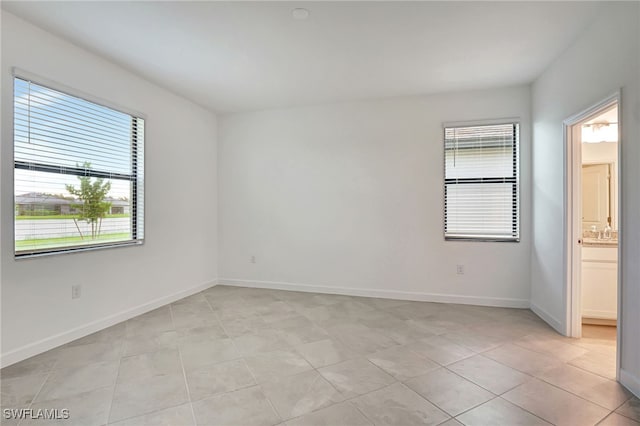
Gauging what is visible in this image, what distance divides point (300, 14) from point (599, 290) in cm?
404

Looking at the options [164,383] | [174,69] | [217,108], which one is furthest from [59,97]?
[164,383]

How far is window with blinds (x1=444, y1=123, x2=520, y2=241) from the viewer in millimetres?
4039

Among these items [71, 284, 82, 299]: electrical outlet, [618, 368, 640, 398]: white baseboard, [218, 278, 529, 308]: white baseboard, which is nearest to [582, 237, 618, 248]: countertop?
[218, 278, 529, 308]: white baseboard

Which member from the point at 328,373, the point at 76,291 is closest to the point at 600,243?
the point at 328,373

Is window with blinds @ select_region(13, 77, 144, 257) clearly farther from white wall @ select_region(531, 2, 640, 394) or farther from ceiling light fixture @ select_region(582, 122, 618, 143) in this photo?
ceiling light fixture @ select_region(582, 122, 618, 143)

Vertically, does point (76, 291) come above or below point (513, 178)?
below

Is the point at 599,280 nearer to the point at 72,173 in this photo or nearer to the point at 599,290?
the point at 599,290

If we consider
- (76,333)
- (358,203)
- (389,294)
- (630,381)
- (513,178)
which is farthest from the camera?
(358,203)

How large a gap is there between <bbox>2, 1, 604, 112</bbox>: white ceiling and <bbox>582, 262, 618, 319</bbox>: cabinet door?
222 cm

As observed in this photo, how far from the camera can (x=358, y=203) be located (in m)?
4.56

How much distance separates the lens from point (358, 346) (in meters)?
2.86

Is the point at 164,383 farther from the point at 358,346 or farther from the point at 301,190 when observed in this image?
the point at 301,190

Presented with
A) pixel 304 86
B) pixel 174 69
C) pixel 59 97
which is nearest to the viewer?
pixel 59 97

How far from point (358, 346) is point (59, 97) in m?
3.52
